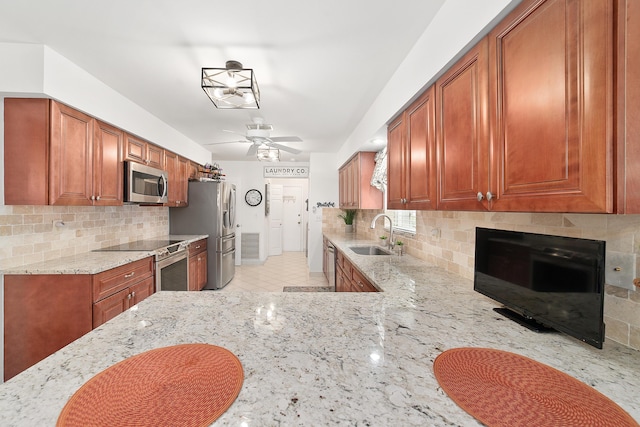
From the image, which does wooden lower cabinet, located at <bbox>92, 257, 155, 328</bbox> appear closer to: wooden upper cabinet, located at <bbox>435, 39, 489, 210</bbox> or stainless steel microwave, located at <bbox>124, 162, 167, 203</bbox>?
stainless steel microwave, located at <bbox>124, 162, 167, 203</bbox>

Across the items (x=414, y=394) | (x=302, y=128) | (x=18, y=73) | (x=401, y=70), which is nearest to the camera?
(x=414, y=394)

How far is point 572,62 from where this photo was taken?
0.80m

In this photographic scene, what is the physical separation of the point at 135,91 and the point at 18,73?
2.71ft

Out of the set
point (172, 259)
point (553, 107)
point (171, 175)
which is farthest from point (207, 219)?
point (553, 107)

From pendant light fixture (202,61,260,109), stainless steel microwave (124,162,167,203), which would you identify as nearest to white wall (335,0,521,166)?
pendant light fixture (202,61,260,109)

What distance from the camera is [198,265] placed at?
160 inches

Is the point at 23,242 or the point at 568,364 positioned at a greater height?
the point at 23,242

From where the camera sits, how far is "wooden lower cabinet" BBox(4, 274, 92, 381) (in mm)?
2053

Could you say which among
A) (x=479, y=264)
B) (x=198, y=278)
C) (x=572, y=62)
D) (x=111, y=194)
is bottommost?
(x=198, y=278)

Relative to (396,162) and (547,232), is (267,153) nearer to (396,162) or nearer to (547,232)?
(396,162)

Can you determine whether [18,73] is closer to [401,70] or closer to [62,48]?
[62,48]

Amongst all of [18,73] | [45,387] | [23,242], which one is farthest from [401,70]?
[23,242]

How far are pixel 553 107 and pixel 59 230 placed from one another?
3.57 metres

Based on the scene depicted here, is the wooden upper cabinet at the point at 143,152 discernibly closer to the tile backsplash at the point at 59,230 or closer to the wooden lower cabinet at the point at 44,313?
the tile backsplash at the point at 59,230
